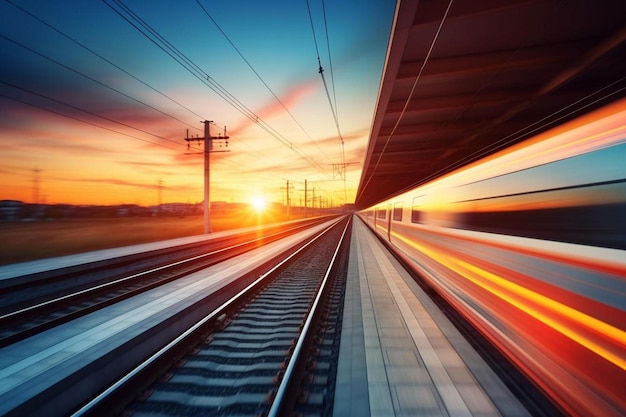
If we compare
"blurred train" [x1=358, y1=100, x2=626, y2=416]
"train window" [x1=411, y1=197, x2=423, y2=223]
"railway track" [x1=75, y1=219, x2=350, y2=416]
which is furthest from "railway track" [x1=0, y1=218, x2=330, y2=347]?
"train window" [x1=411, y1=197, x2=423, y2=223]

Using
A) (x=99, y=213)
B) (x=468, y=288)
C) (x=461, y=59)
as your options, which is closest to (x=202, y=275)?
(x=468, y=288)

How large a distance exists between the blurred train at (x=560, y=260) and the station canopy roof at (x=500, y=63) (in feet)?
1.16

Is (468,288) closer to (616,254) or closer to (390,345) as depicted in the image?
(390,345)

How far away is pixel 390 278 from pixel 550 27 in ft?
19.5

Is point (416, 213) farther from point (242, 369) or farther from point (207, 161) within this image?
point (207, 161)

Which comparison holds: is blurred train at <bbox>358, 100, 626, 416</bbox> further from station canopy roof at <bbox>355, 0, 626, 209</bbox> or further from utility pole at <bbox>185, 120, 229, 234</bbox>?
utility pole at <bbox>185, 120, 229, 234</bbox>

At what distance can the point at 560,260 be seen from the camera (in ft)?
8.64

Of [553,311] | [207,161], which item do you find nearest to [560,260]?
[553,311]

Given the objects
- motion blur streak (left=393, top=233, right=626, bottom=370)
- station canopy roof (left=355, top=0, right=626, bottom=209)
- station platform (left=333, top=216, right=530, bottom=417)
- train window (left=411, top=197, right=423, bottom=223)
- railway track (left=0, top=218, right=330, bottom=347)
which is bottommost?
railway track (left=0, top=218, right=330, bottom=347)

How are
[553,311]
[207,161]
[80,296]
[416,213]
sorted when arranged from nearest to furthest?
[553,311], [80,296], [416,213], [207,161]

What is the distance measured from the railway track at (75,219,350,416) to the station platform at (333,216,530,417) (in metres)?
0.26

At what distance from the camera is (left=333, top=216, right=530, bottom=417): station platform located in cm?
272

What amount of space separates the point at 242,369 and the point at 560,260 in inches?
139

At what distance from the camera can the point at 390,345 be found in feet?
12.8
